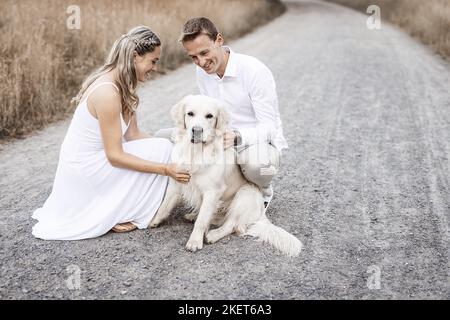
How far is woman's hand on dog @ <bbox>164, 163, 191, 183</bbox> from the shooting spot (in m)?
3.26

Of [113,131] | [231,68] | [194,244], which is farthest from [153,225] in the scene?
[231,68]

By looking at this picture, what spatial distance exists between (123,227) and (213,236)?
2.16ft

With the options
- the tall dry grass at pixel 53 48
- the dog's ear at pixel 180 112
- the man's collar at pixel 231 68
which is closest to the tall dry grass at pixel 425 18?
the tall dry grass at pixel 53 48

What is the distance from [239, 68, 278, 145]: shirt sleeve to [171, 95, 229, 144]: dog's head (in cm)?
34

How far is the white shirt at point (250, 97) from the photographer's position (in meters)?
3.53

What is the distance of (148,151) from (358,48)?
9.07 meters

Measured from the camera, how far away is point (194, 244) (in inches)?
124

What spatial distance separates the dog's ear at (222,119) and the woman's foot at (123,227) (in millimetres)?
960

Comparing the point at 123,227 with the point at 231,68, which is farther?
the point at 231,68

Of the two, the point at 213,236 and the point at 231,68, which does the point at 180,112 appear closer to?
the point at 231,68

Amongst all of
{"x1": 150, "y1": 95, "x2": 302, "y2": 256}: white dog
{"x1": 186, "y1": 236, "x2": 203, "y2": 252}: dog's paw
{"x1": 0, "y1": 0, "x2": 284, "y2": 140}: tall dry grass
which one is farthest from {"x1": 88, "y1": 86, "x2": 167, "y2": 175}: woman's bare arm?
{"x1": 0, "y1": 0, "x2": 284, "y2": 140}: tall dry grass

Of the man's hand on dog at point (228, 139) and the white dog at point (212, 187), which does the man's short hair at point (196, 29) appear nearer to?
the white dog at point (212, 187)

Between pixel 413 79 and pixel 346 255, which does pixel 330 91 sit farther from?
pixel 346 255

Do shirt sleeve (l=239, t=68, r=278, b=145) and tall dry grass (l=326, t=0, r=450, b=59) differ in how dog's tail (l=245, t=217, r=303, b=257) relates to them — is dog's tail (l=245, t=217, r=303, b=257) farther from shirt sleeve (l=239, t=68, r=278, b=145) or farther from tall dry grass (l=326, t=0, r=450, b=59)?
tall dry grass (l=326, t=0, r=450, b=59)
